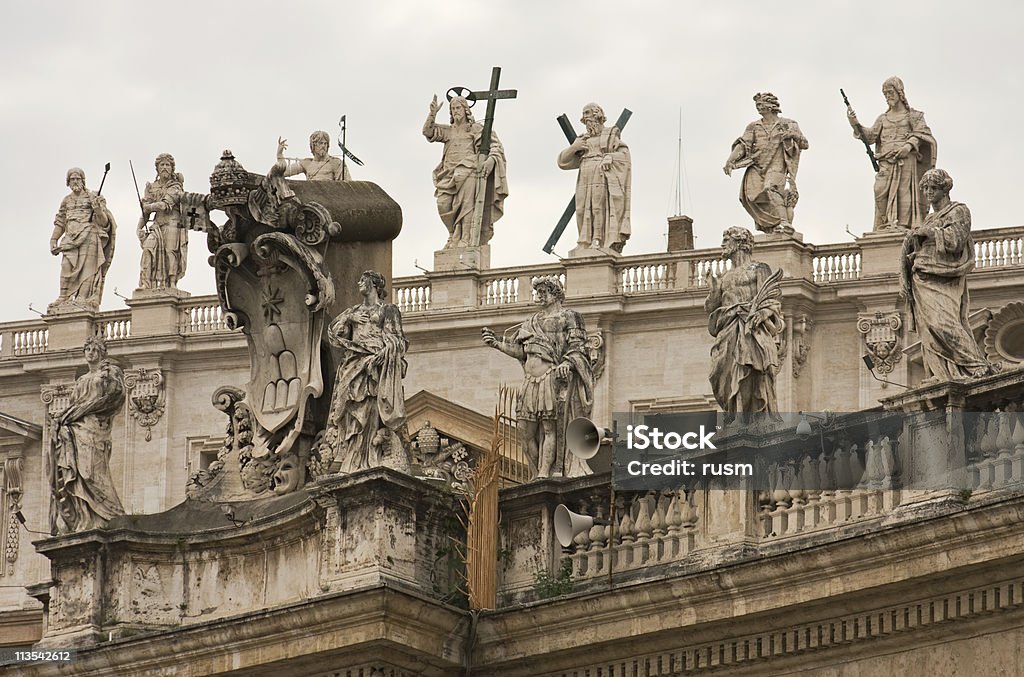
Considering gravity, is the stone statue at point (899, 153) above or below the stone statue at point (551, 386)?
above

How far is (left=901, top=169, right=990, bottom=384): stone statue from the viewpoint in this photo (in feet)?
87.0

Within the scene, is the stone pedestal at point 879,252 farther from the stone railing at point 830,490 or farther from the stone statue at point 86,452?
the stone railing at point 830,490

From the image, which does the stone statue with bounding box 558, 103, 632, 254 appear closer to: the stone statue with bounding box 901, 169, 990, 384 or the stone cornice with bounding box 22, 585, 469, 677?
the stone cornice with bounding box 22, 585, 469, 677

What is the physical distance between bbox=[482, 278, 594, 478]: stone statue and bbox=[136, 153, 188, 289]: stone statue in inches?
1346

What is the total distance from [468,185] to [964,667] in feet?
117

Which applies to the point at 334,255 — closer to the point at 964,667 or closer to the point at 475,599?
the point at 475,599

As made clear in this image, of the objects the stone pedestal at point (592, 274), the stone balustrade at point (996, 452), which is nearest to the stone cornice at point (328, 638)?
the stone balustrade at point (996, 452)

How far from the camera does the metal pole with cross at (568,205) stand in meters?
61.8

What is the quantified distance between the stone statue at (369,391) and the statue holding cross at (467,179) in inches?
1231

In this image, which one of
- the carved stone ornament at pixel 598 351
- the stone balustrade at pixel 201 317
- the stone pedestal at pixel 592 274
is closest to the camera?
the carved stone ornament at pixel 598 351

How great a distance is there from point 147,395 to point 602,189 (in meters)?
8.42

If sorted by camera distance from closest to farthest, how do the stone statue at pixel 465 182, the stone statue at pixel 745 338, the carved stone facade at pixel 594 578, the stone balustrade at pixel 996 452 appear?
1. the stone balustrade at pixel 996 452
2. the carved stone facade at pixel 594 578
3. the stone statue at pixel 745 338
4. the stone statue at pixel 465 182

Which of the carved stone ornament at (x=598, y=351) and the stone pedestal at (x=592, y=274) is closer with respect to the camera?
the carved stone ornament at (x=598, y=351)

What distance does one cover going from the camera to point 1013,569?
83.0ft
